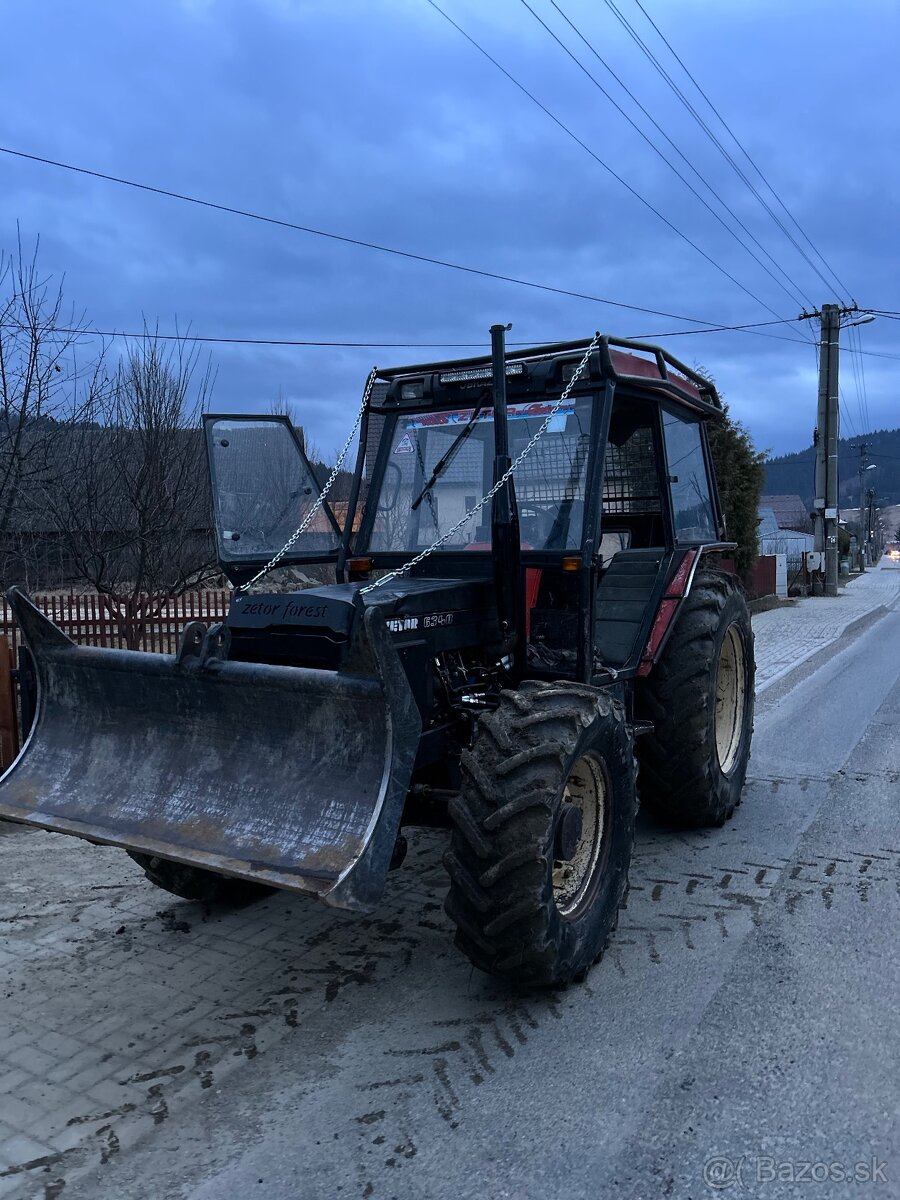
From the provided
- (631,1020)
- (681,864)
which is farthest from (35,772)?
(681,864)

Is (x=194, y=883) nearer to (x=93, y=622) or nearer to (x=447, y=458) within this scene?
(x=447, y=458)

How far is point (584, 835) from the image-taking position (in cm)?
390

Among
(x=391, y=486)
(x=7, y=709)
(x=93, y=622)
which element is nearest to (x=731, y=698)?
(x=391, y=486)

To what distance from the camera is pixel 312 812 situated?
11.0ft

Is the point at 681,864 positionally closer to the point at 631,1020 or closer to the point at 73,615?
the point at 631,1020

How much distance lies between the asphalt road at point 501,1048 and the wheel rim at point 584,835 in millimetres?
359

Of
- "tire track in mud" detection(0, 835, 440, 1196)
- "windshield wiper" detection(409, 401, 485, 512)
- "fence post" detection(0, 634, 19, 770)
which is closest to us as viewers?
"tire track in mud" detection(0, 835, 440, 1196)

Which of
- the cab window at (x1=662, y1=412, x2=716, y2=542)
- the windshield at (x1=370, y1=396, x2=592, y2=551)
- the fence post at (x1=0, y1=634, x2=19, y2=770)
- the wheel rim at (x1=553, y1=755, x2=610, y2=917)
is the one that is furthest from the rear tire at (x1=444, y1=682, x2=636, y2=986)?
the fence post at (x1=0, y1=634, x2=19, y2=770)

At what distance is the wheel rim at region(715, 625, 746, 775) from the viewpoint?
5996 millimetres

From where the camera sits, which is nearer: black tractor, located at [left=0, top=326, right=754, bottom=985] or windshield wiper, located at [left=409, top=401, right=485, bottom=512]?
black tractor, located at [left=0, top=326, right=754, bottom=985]

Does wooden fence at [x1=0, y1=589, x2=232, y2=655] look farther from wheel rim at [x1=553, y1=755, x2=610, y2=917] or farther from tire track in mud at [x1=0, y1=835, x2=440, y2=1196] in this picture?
wheel rim at [x1=553, y1=755, x2=610, y2=917]

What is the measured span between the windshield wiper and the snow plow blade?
58.6 inches

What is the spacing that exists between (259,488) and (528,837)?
7.89ft

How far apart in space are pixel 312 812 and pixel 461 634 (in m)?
1.13
